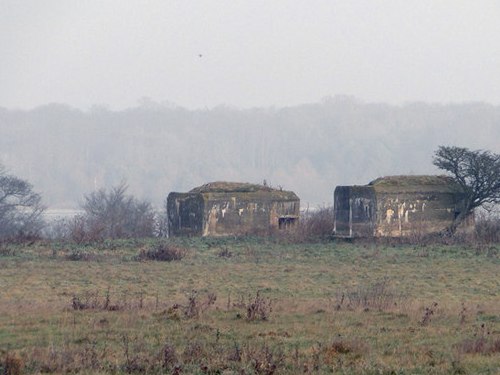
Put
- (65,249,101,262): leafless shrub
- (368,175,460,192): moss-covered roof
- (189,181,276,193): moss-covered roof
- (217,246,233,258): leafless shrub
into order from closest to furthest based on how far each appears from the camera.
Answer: (65,249,101,262): leafless shrub, (217,246,233,258): leafless shrub, (368,175,460,192): moss-covered roof, (189,181,276,193): moss-covered roof

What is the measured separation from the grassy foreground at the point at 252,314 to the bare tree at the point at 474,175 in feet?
36.6

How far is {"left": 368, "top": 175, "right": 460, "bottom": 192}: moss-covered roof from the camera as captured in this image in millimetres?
43062

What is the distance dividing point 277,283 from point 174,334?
9949 millimetres

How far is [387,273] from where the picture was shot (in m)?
27.6

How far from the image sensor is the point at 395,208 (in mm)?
42562

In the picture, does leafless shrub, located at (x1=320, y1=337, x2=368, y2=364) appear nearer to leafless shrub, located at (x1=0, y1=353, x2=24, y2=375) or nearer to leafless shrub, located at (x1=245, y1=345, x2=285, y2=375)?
leafless shrub, located at (x1=245, y1=345, x2=285, y2=375)

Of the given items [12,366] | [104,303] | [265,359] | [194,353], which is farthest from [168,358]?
[104,303]

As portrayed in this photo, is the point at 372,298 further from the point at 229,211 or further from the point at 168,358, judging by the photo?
the point at 229,211

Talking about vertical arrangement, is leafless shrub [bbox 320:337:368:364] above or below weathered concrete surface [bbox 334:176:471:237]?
below

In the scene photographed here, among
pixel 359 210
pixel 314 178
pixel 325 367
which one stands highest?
pixel 314 178

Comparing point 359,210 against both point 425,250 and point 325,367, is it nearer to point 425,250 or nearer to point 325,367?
point 425,250

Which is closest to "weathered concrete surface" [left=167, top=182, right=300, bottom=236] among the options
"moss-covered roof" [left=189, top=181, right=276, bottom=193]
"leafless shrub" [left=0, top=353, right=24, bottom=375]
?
"moss-covered roof" [left=189, top=181, right=276, bottom=193]

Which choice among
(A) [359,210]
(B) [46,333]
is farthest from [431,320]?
(A) [359,210]

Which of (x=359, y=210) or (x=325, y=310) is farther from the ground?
(x=359, y=210)
